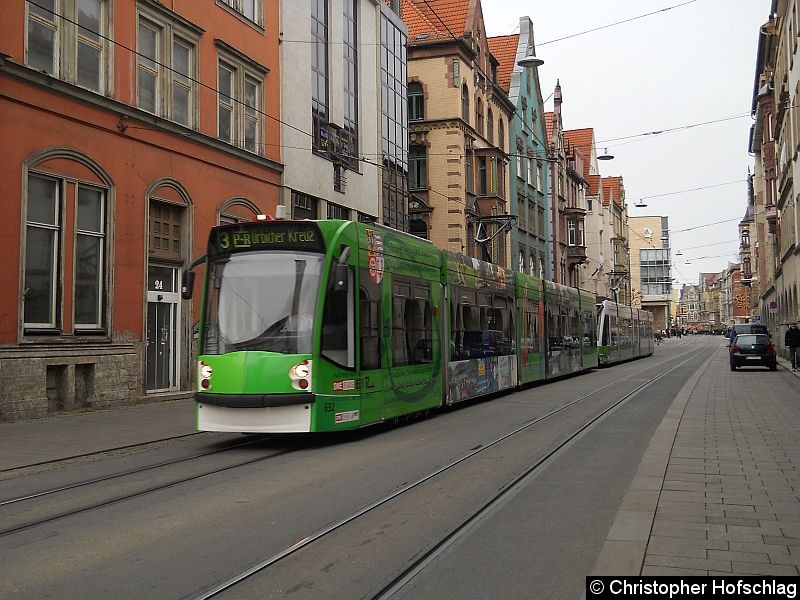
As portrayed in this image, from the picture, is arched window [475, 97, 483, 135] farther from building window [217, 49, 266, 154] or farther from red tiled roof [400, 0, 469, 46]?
building window [217, 49, 266, 154]

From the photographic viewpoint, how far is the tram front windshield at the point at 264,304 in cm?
1101

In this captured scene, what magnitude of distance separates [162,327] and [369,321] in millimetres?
8948

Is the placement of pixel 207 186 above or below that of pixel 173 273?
above

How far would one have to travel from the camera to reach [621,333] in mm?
41719

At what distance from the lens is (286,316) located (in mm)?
11047

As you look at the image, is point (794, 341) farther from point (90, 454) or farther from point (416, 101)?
point (90, 454)

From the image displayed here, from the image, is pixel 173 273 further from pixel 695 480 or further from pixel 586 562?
pixel 586 562

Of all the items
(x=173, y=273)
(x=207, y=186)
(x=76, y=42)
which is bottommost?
(x=173, y=273)

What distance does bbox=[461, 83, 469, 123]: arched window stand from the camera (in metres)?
40.4

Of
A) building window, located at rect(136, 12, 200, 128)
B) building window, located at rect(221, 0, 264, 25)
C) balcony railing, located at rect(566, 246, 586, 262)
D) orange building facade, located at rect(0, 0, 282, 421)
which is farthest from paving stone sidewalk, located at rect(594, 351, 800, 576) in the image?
balcony railing, located at rect(566, 246, 586, 262)

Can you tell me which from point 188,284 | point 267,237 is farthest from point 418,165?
point 267,237

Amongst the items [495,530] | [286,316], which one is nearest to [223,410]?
[286,316]

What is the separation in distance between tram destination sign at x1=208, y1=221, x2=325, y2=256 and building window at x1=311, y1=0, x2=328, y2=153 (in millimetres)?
14713

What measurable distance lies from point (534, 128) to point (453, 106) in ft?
57.6
